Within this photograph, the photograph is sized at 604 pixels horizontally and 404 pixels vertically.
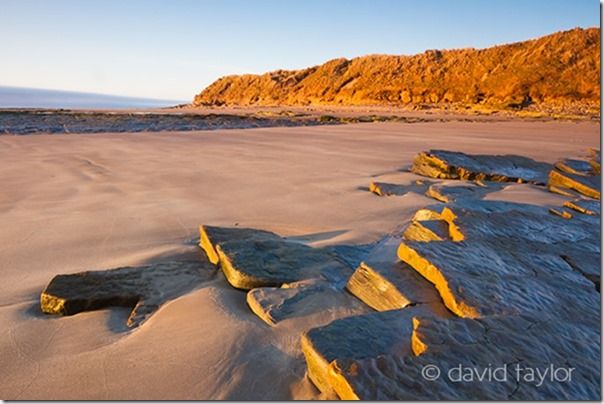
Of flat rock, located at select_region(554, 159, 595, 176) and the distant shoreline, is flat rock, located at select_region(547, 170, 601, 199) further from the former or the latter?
the distant shoreline

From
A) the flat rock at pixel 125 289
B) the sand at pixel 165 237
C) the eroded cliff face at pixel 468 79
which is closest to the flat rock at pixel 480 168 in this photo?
the sand at pixel 165 237

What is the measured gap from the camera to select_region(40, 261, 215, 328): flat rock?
1646 millimetres

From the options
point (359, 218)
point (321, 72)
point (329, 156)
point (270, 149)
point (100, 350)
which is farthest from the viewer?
point (321, 72)

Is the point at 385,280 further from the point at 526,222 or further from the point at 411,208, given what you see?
the point at 411,208

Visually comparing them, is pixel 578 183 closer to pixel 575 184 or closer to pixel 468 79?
pixel 575 184

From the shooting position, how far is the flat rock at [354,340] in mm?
1201

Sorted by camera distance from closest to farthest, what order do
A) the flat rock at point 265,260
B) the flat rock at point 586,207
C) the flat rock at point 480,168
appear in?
the flat rock at point 265,260 < the flat rock at point 586,207 < the flat rock at point 480,168

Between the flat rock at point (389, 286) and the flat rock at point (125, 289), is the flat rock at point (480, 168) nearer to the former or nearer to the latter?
the flat rock at point (389, 286)

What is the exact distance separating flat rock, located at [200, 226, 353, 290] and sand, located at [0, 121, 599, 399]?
91 millimetres

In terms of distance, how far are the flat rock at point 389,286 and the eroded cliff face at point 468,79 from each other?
25.4 meters

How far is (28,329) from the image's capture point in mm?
1509

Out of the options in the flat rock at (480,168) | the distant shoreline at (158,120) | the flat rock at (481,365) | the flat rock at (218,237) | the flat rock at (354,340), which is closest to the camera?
the flat rock at (481,365)

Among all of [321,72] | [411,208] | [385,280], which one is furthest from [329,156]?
[321,72]

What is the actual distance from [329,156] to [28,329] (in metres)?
4.85
